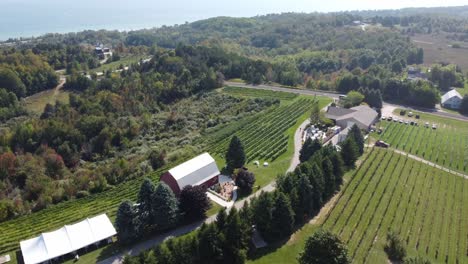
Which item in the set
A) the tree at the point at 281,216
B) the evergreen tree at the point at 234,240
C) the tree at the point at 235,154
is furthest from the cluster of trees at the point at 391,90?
the evergreen tree at the point at 234,240

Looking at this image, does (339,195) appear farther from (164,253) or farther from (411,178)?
(164,253)

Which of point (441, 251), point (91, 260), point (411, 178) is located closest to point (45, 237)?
point (91, 260)

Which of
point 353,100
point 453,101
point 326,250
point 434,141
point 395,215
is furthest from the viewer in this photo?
point 453,101

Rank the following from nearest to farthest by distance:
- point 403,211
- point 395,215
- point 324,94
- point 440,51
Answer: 1. point 395,215
2. point 403,211
3. point 324,94
4. point 440,51

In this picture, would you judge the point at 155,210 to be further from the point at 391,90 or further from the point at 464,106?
the point at 464,106

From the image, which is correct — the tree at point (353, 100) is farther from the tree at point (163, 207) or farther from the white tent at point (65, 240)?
the white tent at point (65, 240)

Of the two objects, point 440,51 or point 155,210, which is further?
point 440,51

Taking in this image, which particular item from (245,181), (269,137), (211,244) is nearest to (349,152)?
(269,137)
